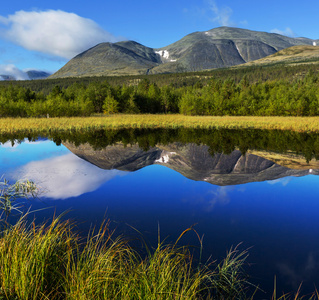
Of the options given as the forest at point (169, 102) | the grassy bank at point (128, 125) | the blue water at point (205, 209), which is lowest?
the blue water at point (205, 209)

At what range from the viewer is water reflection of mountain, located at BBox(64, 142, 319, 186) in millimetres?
15933

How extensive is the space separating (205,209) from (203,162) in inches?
391

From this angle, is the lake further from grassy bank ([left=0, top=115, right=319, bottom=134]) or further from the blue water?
grassy bank ([left=0, top=115, right=319, bottom=134])

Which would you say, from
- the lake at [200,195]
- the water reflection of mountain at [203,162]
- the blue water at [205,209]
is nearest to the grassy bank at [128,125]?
the lake at [200,195]

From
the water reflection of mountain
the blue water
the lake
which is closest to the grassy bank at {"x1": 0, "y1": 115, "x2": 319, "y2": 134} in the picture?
the lake

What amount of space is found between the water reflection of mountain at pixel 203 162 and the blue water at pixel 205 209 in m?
1.00

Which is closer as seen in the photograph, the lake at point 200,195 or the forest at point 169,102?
the lake at point 200,195

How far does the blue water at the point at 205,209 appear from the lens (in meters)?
6.72

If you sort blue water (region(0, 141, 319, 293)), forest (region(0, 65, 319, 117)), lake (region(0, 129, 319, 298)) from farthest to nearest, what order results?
forest (region(0, 65, 319, 117)) → lake (region(0, 129, 319, 298)) → blue water (region(0, 141, 319, 293))

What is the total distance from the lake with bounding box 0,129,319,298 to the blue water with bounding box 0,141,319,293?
0.03 m

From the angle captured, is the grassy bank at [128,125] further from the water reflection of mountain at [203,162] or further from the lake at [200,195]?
Answer: the water reflection of mountain at [203,162]

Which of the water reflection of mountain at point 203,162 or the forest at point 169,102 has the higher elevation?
the forest at point 169,102

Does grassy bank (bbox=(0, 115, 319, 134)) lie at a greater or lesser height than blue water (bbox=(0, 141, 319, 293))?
greater

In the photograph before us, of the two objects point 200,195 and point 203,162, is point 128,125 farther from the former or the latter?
point 200,195
